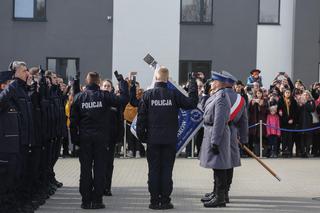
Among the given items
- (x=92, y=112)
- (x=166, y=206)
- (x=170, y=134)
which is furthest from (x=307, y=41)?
(x=92, y=112)

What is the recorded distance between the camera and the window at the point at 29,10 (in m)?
25.2

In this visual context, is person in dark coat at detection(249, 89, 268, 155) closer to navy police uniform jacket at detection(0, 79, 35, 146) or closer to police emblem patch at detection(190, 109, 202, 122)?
police emblem patch at detection(190, 109, 202, 122)

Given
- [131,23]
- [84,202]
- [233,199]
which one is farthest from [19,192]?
[131,23]

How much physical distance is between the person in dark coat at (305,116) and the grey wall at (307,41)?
6.69 m

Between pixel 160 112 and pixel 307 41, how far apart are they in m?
16.7

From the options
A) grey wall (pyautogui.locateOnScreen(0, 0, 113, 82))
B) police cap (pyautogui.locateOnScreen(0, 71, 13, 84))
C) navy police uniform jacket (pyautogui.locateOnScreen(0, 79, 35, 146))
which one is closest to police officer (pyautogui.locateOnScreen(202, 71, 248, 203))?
navy police uniform jacket (pyautogui.locateOnScreen(0, 79, 35, 146))

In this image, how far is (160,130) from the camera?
33.9ft

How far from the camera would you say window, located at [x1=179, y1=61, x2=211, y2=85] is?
2577 cm

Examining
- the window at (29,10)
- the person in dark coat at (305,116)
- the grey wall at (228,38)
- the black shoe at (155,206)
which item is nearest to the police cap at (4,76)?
the black shoe at (155,206)

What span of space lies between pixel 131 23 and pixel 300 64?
6513 millimetres

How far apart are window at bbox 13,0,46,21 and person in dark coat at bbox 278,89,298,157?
1031 centimetres

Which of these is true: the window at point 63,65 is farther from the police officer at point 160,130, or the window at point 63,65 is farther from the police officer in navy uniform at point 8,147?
the police officer in navy uniform at point 8,147

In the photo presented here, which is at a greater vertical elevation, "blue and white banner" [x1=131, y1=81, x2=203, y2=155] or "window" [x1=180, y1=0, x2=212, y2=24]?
"window" [x1=180, y1=0, x2=212, y2=24]

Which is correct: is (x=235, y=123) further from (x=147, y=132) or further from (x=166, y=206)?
(x=166, y=206)
